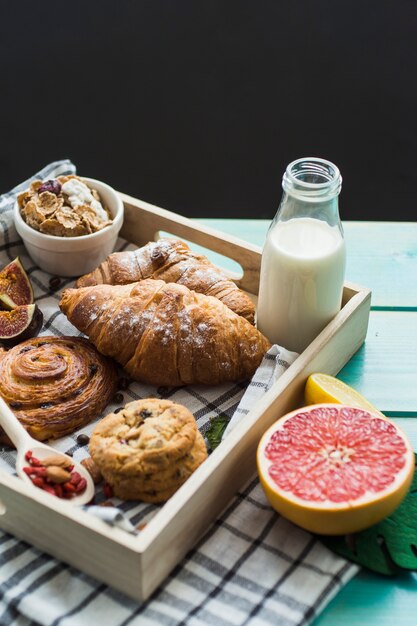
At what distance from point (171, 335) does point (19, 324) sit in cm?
46

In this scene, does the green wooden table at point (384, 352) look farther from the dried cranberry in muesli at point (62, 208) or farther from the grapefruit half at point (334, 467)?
the dried cranberry in muesli at point (62, 208)

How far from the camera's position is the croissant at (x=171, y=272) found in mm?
2449

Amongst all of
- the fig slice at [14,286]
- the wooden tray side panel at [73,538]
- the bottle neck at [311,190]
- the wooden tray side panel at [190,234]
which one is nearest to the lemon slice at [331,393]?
the bottle neck at [311,190]

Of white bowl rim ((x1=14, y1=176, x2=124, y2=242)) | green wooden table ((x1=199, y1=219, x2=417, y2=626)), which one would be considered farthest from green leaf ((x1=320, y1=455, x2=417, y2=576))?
white bowl rim ((x1=14, y1=176, x2=124, y2=242))

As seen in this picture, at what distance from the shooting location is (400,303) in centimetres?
272

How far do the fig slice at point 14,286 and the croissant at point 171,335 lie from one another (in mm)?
300

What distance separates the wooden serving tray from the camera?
179cm

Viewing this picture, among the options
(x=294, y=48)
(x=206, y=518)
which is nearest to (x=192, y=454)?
(x=206, y=518)

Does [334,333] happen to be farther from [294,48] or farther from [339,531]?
[294,48]

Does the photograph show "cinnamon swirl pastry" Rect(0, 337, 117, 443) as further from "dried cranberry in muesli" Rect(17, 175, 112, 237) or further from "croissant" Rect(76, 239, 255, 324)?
"dried cranberry in muesli" Rect(17, 175, 112, 237)

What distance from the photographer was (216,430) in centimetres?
221

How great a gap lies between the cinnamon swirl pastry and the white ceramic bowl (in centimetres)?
35

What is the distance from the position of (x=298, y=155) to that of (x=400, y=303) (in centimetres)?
194

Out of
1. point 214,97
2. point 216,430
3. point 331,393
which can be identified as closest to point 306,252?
point 331,393
